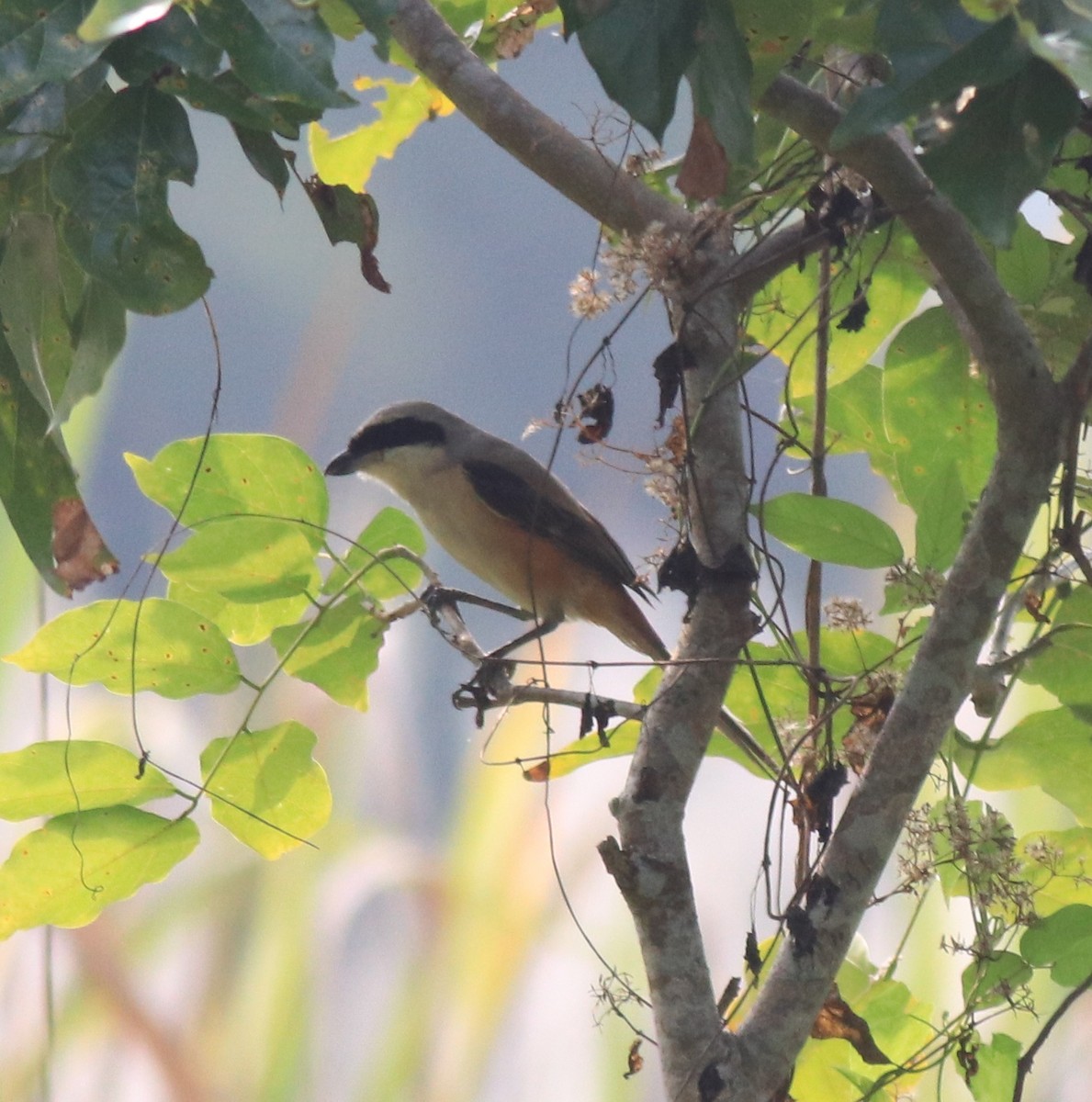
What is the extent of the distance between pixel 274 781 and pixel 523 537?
3.85 ft

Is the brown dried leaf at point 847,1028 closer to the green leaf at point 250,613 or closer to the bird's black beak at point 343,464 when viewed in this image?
the green leaf at point 250,613

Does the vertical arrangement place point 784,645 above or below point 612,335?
below

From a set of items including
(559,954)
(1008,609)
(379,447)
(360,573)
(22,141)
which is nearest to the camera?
(22,141)

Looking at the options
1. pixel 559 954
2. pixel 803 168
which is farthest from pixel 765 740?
pixel 559 954

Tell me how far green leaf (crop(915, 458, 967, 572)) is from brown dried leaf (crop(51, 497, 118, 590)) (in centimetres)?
86

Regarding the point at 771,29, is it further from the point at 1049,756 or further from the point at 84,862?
the point at 84,862

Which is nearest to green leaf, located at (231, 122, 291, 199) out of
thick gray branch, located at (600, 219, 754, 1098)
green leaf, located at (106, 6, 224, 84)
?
green leaf, located at (106, 6, 224, 84)

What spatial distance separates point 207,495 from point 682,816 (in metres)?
0.69

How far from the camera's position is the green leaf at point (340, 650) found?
1615 millimetres

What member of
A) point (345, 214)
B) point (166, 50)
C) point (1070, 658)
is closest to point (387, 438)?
point (345, 214)

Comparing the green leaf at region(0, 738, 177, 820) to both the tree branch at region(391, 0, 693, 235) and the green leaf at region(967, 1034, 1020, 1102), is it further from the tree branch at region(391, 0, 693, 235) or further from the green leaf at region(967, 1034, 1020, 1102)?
the green leaf at region(967, 1034, 1020, 1102)

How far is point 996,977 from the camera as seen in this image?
4.23 feet

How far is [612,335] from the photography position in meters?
1.36

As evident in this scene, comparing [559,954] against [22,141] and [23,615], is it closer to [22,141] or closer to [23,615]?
[23,615]
